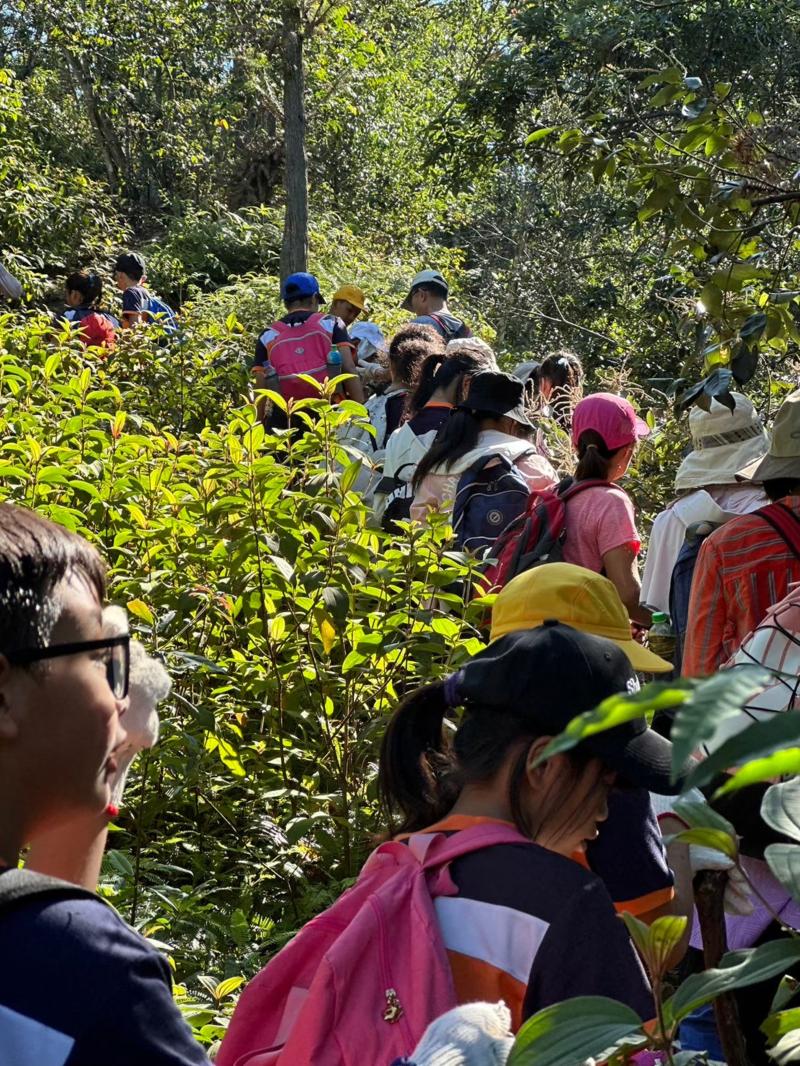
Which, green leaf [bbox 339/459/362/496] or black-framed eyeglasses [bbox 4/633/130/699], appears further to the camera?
green leaf [bbox 339/459/362/496]

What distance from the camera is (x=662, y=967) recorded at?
1388 mm

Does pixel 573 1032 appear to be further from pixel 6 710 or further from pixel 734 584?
pixel 734 584

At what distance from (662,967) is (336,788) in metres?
2.83

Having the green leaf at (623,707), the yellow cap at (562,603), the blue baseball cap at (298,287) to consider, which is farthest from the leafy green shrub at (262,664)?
the blue baseball cap at (298,287)

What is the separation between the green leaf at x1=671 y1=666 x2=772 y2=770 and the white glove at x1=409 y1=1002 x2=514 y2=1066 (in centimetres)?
65

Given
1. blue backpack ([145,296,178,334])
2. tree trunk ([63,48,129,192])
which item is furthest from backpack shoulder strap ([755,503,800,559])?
tree trunk ([63,48,129,192])

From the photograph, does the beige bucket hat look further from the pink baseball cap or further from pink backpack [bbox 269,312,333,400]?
pink backpack [bbox 269,312,333,400]

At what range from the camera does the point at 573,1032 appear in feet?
3.70

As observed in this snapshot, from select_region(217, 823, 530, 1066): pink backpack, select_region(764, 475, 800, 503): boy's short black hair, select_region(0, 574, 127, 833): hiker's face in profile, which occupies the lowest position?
select_region(217, 823, 530, 1066): pink backpack

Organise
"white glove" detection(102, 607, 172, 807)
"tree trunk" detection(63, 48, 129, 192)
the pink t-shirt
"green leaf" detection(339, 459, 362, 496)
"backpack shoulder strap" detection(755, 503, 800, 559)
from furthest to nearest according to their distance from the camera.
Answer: "tree trunk" detection(63, 48, 129, 192) < the pink t-shirt < "green leaf" detection(339, 459, 362, 496) < "backpack shoulder strap" detection(755, 503, 800, 559) < "white glove" detection(102, 607, 172, 807)

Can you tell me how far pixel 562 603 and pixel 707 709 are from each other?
74.7 inches

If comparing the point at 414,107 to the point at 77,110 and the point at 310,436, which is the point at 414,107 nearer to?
the point at 77,110

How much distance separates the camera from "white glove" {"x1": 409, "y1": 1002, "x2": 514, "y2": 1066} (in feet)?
4.12

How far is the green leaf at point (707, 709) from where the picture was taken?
0.66 meters
